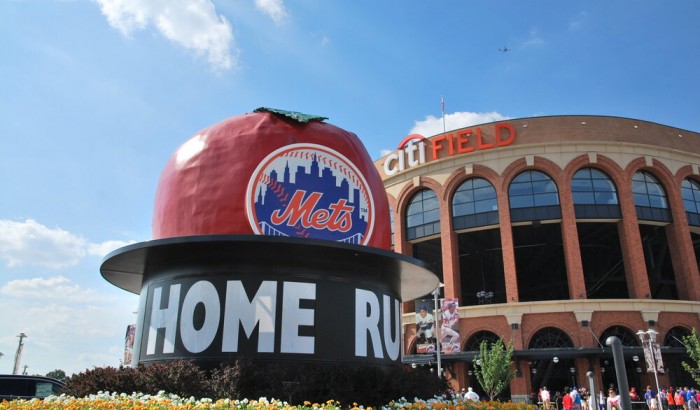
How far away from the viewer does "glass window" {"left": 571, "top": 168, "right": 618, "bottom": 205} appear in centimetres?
3906

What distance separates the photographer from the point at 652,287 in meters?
42.8

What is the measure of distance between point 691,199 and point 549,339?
16704 mm

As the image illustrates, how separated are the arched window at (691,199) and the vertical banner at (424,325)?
2109 centimetres

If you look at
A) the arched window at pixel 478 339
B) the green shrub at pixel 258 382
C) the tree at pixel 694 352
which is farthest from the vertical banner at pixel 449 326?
the green shrub at pixel 258 382

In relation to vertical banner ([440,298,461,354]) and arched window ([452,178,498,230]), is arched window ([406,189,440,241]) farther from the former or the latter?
vertical banner ([440,298,461,354])

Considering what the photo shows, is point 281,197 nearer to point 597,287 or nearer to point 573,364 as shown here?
point 573,364

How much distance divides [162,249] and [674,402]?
101 ft

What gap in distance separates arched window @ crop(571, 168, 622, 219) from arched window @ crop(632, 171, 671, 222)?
6.15 feet

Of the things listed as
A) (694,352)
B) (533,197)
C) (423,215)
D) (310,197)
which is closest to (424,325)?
(423,215)

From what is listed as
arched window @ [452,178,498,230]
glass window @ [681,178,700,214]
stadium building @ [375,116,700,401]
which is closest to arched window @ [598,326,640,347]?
stadium building @ [375,116,700,401]

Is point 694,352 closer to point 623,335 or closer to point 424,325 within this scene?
point 623,335

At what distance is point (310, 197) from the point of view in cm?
1227

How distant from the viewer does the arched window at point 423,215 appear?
42688 mm

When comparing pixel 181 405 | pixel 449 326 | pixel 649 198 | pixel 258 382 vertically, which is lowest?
pixel 181 405
